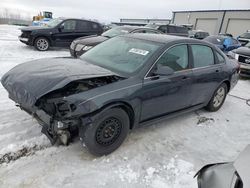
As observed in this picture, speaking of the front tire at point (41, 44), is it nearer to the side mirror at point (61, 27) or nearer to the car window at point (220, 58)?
the side mirror at point (61, 27)

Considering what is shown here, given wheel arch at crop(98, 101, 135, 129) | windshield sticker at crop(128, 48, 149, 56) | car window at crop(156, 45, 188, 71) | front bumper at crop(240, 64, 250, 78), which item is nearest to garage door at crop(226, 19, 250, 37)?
front bumper at crop(240, 64, 250, 78)

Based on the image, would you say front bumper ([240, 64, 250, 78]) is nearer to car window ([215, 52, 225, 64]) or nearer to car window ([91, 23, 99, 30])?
car window ([215, 52, 225, 64])

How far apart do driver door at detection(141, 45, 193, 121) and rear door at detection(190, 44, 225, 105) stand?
0.21 meters

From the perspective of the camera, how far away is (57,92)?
9.25 ft

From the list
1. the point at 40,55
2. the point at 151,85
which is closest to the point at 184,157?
A: the point at 151,85

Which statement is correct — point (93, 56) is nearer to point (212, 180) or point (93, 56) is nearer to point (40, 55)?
point (212, 180)

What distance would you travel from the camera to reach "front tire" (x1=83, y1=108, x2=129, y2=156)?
2.81 meters

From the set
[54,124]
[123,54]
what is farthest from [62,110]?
[123,54]

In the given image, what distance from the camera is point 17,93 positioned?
2.82 metres

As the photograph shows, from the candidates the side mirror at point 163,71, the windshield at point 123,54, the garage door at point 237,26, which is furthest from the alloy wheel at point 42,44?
the garage door at point 237,26

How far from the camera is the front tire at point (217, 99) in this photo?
4.89m

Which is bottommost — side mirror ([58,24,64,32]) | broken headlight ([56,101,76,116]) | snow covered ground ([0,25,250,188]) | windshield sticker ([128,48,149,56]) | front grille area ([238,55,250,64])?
snow covered ground ([0,25,250,188])

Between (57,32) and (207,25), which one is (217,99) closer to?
(57,32)

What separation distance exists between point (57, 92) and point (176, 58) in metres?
2.05
